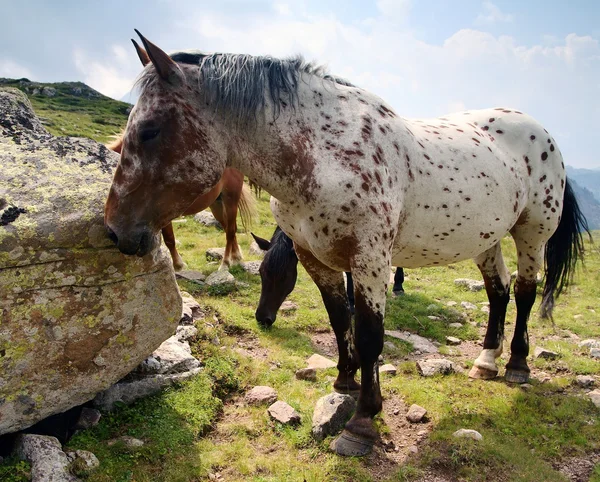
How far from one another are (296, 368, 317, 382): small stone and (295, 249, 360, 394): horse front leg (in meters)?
0.43

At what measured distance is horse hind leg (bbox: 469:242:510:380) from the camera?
209 inches

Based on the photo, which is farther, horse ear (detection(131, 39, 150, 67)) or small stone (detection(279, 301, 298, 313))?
small stone (detection(279, 301, 298, 313))

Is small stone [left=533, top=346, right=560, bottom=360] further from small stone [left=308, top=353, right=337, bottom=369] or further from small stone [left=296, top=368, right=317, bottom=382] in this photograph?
small stone [left=296, top=368, right=317, bottom=382]

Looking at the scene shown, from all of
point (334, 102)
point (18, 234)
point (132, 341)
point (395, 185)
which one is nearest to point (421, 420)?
point (395, 185)

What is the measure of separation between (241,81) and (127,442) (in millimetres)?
2768

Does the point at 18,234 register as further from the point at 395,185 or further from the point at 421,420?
the point at 421,420

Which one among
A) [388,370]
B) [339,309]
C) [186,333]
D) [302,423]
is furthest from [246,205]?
[302,423]

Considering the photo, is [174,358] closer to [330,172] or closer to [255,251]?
[330,172]

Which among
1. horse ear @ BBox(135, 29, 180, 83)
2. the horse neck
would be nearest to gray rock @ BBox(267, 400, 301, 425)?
the horse neck

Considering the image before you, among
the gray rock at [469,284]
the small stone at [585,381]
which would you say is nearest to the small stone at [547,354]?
the small stone at [585,381]

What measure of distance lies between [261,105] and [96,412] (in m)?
2.77

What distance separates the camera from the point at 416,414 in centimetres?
420

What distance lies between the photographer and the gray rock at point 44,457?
9.46 ft

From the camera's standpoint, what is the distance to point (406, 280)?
10227mm
